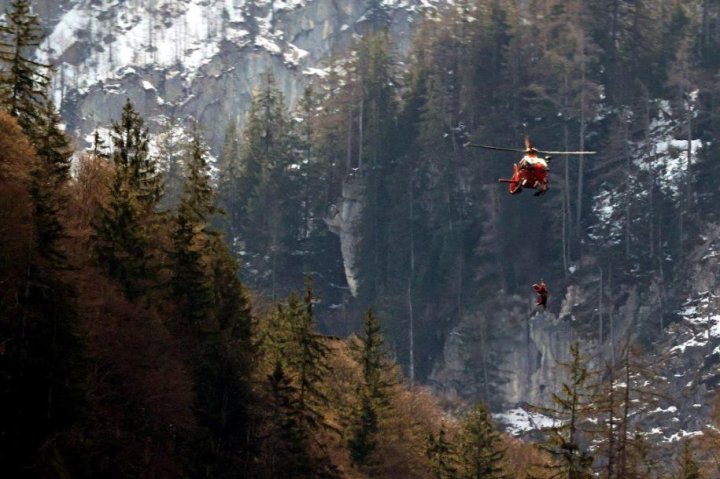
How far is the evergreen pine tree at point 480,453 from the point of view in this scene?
202 feet

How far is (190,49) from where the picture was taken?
178375 millimetres

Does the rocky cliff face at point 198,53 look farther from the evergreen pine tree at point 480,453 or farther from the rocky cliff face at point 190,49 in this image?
the evergreen pine tree at point 480,453

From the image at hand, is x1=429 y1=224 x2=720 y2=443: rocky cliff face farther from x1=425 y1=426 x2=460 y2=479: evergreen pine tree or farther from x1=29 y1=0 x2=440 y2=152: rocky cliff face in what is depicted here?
x1=29 y1=0 x2=440 y2=152: rocky cliff face

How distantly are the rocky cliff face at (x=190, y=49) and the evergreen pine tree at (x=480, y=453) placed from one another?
108555mm

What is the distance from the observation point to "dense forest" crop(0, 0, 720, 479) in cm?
5728

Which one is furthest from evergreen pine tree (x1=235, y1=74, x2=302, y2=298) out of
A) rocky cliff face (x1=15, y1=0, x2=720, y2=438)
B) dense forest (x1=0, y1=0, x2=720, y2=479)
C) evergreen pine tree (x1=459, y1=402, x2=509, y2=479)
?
evergreen pine tree (x1=459, y1=402, x2=509, y2=479)

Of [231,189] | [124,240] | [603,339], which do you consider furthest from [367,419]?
[231,189]

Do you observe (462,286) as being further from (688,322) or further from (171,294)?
(171,294)

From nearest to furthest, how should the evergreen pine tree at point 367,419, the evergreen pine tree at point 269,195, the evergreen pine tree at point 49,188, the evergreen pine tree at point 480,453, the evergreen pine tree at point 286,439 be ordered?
the evergreen pine tree at point 49,188
the evergreen pine tree at point 286,439
the evergreen pine tree at point 480,453
the evergreen pine tree at point 367,419
the evergreen pine tree at point 269,195

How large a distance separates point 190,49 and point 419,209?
65054 mm

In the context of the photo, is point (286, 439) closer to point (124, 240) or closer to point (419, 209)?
point (124, 240)

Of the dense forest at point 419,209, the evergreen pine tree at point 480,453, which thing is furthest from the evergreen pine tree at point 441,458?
the evergreen pine tree at point 480,453

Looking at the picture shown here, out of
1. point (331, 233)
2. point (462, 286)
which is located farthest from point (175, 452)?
point (331, 233)

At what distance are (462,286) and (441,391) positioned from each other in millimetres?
9630
